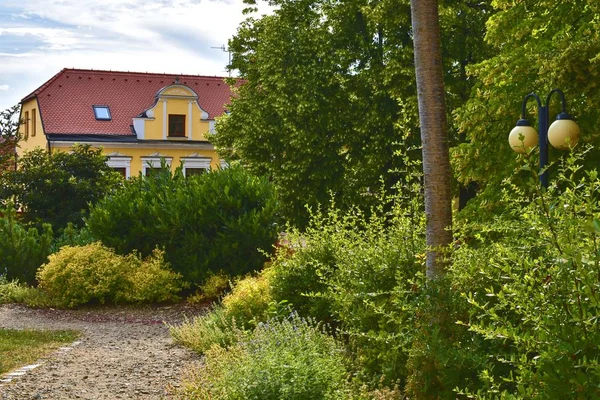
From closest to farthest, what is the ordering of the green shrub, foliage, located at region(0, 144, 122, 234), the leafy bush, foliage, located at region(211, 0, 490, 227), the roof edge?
the green shrub
the leafy bush
foliage, located at region(0, 144, 122, 234)
foliage, located at region(211, 0, 490, 227)
the roof edge

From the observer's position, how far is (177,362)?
381 inches

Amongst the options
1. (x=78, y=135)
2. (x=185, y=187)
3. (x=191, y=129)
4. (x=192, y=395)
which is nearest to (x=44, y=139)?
(x=78, y=135)

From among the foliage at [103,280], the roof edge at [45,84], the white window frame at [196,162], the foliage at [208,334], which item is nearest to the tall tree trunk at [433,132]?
the foliage at [208,334]

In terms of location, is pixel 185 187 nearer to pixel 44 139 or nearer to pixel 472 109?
pixel 472 109

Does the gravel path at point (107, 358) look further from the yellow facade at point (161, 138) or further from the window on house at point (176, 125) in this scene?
the window on house at point (176, 125)

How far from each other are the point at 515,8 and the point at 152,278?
27.4ft

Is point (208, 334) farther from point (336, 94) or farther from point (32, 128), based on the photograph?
point (32, 128)

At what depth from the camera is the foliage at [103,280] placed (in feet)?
52.2

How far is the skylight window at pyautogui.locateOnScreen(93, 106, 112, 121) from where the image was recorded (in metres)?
41.0

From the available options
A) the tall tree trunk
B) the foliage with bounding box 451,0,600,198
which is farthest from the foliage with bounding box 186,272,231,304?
the tall tree trunk

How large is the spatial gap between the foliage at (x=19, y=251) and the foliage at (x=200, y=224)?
2230mm

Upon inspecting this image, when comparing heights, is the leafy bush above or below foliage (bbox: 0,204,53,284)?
below

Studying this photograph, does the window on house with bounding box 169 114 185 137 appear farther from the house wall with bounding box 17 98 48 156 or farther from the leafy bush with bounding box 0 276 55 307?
the leafy bush with bounding box 0 276 55 307

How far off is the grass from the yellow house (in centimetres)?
2818
